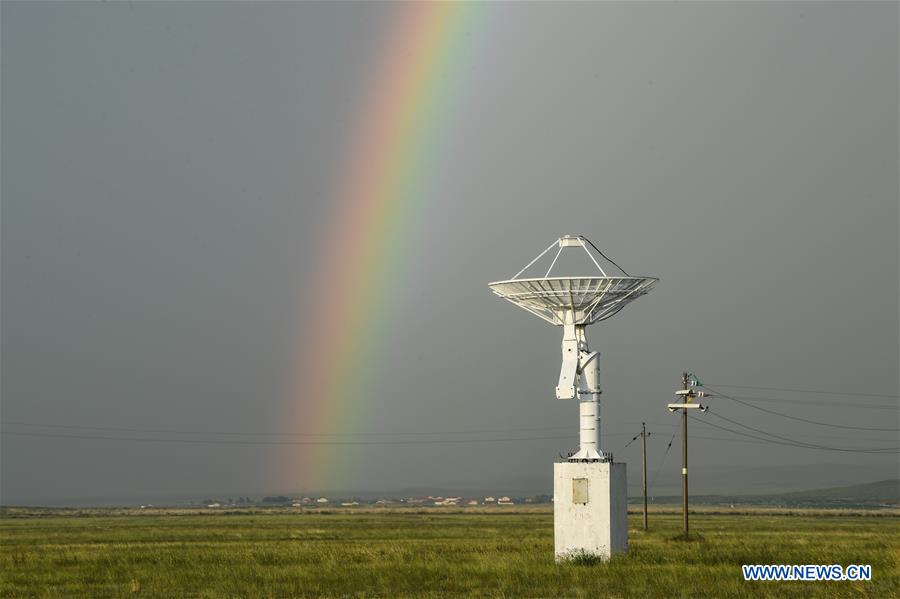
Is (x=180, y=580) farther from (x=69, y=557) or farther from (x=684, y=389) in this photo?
(x=684, y=389)

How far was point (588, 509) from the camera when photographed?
4812 centimetres

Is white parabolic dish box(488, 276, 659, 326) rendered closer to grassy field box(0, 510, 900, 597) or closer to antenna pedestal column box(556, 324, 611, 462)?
antenna pedestal column box(556, 324, 611, 462)

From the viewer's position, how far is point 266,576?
43.1m

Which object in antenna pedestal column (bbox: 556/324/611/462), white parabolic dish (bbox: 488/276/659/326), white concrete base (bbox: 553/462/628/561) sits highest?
white parabolic dish (bbox: 488/276/659/326)

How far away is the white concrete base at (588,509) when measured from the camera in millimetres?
47750

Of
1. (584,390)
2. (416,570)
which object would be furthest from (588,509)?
(416,570)

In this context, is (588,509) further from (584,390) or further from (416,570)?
(416,570)

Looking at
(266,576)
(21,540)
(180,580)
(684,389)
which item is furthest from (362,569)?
(21,540)

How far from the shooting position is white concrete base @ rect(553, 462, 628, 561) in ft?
157

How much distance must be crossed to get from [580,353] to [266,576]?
17425mm

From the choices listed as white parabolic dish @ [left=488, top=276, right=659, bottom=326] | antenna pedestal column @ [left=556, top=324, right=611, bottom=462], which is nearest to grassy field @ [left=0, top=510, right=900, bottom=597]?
antenna pedestal column @ [left=556, top=324, right=611, bottom=462]

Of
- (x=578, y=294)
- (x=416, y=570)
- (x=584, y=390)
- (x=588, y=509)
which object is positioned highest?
(x=578, y=294)

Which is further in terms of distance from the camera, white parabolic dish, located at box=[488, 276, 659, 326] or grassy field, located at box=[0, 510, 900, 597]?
white parabolic dish, located at box=[488, 276, 659, 326]

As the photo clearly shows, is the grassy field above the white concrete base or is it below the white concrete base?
below
